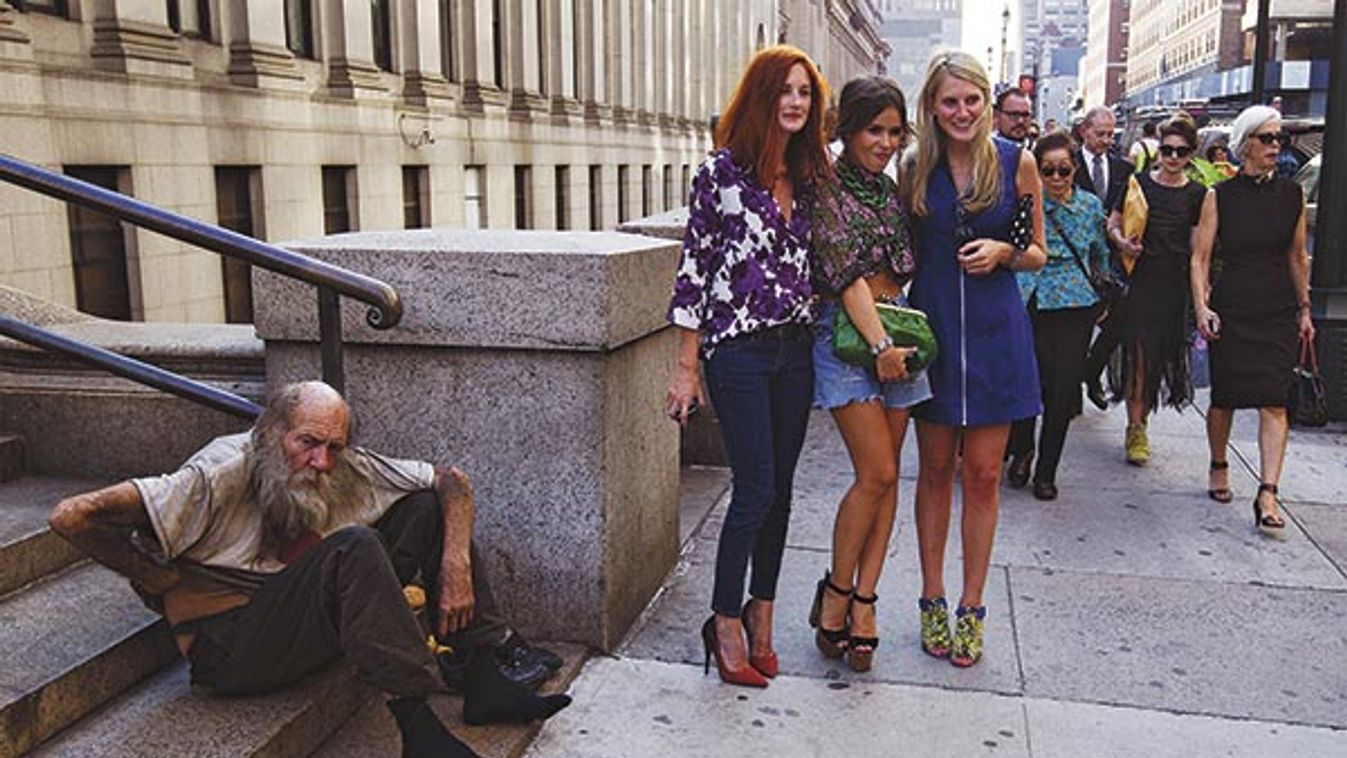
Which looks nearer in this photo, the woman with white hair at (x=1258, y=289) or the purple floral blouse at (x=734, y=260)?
the purple floral blouse at (x=734, y=260)

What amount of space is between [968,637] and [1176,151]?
375cm

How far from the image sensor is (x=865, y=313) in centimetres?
399

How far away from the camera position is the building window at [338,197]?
17.2 meters

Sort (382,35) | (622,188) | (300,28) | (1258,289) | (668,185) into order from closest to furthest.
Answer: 1. (1258,289)
2. (300,28)
3. (382,35)
4. (622,188)
5. (668,185)

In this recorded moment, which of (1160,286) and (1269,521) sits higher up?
(1160,286)

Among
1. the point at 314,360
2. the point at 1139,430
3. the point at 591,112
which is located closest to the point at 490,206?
the point at 591,112

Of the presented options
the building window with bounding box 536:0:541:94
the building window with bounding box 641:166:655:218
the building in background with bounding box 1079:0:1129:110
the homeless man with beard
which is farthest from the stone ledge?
the building in background with bounding box 1079:0:1129:110

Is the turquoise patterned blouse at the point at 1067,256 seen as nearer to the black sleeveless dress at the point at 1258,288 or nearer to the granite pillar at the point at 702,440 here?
the black sleeveless dress at the point at 1258,288

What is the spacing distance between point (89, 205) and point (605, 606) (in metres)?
2.21

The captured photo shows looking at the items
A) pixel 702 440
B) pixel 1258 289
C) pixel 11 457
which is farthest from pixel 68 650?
pixel 1258 289

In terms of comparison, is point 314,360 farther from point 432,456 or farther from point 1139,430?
point 1139,430

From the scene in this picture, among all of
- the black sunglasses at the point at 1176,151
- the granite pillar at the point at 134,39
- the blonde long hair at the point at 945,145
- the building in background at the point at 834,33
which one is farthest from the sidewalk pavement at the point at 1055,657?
the building in background at the point at 834,33

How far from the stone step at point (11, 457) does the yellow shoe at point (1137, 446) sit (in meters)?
5.96

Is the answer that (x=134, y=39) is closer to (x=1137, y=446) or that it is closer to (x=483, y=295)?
(x=483, y=295)
